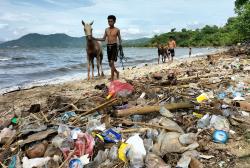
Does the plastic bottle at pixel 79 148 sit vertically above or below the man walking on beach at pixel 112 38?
below

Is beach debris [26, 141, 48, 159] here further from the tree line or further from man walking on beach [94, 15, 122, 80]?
the tree line

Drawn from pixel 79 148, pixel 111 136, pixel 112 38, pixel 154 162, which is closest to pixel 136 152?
pixel 154 162

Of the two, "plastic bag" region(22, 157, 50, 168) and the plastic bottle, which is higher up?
the plastic bottle

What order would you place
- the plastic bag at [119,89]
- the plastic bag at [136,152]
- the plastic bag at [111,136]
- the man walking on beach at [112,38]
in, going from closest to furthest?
1. the plastic bag at [136,152]
2. the plastic bag at [111,136]
3. the plastic bag at [119,89]
4. the man walking on beach at [112,38]

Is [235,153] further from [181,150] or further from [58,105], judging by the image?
[58,105]

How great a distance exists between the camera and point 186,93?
22.9 feet

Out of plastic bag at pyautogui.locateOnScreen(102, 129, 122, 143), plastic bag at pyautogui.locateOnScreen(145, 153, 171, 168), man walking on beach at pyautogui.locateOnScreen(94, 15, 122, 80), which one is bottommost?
plastic bag at pyautogui.locateOnScreen(145, 153, 171, 168)

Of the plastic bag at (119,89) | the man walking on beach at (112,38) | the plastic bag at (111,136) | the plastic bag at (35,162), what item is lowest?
the plastic bag at (35,162)

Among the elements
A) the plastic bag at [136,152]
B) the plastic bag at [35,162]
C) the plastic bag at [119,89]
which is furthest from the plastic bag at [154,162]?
the plastic bag at [119,89]

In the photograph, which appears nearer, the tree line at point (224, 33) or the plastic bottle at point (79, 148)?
the plastic bottle at point (79, 148)

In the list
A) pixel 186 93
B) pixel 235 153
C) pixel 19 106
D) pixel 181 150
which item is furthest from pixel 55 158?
pixel 19 106

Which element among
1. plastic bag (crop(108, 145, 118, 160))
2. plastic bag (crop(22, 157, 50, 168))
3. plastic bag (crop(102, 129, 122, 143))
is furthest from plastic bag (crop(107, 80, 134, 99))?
plastic bag (crop(22, 157, 50, 168))

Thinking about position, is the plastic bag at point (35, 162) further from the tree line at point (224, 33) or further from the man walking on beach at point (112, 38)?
the tree line at point (224, 33)

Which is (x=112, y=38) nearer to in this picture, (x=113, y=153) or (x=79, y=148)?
(x=79, y=148)
